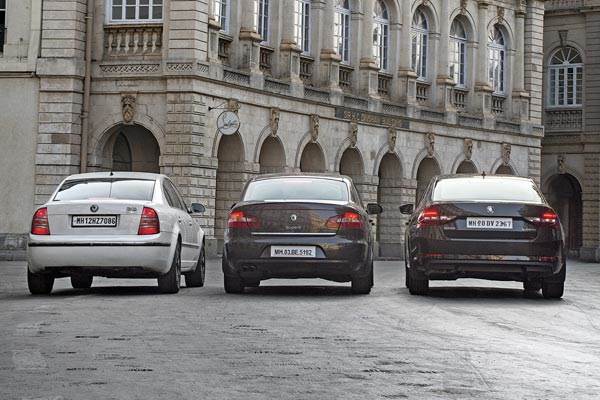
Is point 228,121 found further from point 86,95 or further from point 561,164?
point 561,164

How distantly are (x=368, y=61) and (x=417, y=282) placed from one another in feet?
103

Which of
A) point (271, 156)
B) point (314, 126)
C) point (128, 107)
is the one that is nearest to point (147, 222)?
point (128, 107)

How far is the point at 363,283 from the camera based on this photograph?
63.1ft

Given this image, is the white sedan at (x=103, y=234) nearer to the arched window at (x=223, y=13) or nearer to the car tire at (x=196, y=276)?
the car tire at (x=196, y=276)

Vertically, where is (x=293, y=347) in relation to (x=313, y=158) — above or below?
below

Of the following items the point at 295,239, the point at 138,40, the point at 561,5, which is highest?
the point at 561,5

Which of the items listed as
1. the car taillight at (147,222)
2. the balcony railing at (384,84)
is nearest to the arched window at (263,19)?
the balcony railing at (384,84)

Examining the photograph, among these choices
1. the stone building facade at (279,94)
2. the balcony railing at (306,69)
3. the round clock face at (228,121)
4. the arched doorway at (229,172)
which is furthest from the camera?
the balcony railing at (306,69)

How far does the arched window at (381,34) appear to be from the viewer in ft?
168

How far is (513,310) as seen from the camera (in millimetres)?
17141

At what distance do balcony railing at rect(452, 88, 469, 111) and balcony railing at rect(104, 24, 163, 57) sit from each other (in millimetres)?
18979

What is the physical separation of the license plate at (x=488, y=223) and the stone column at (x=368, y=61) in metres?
31.4

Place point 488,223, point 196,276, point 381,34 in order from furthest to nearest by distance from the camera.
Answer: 1. point 381,34
2. point 196,276
3. point 488,223

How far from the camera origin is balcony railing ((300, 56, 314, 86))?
1833 inches
